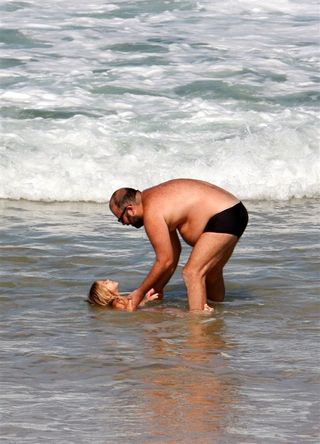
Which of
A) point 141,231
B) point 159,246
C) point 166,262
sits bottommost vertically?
point 141,231

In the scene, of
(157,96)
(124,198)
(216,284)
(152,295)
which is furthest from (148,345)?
(157,96)

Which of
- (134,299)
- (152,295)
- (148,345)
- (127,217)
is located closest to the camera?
(148,345)

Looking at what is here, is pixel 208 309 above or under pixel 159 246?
under

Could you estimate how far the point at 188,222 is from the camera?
8359 millimetres

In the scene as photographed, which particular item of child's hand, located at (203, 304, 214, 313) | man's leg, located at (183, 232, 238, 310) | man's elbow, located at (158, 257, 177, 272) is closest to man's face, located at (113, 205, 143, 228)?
man's elbow, located at (158, 257, 177, 272)

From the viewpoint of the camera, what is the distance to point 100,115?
1514 centimetres

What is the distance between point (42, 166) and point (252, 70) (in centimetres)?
479

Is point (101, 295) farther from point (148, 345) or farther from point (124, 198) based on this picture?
point (148, 345)

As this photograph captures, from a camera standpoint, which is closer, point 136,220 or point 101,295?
point 136,220

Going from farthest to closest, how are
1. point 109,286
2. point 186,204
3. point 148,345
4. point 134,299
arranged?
1. point 109,286
2. point 134,299
3. point 186,204
4. point 148,345

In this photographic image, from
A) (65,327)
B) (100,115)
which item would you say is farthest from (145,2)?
(65,327)

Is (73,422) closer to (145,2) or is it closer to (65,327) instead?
(65,327)

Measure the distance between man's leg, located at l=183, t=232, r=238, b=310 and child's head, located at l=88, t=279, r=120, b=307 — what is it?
53cm

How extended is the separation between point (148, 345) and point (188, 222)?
3.90ft
